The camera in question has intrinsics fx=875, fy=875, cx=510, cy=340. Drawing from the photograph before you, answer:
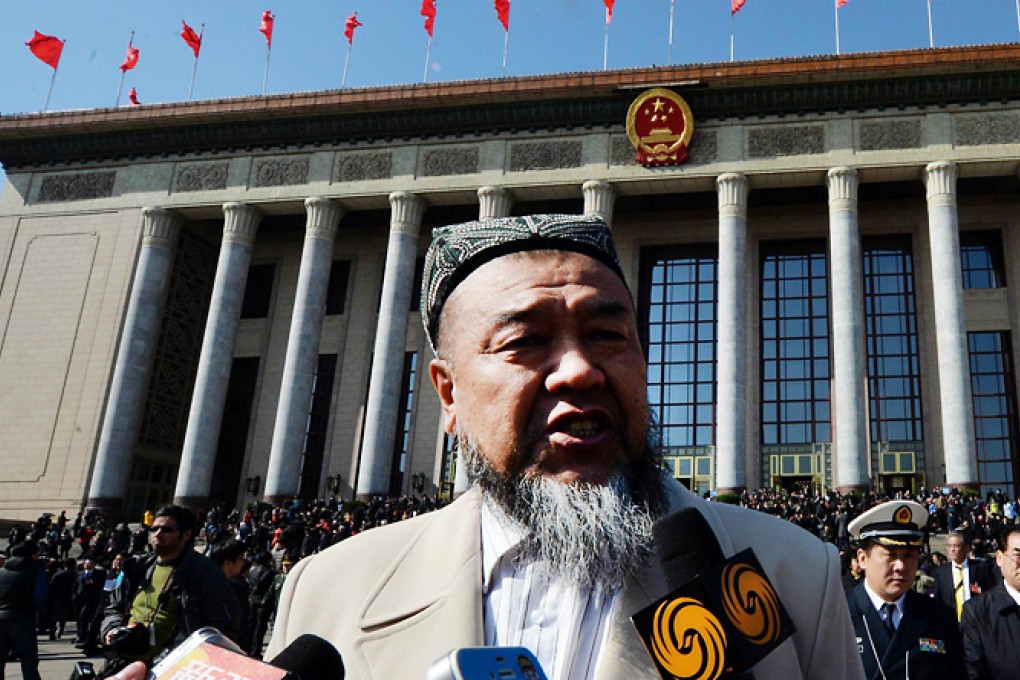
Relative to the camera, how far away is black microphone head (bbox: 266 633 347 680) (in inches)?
35.7

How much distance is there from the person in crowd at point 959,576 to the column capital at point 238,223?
25166 mm

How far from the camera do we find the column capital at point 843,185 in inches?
970

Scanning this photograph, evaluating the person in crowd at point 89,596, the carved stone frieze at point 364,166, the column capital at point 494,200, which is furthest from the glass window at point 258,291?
the person in crowd at point 89,596

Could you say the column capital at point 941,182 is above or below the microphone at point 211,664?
above

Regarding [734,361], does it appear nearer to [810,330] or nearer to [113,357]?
[810,330]

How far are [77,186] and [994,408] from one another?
30782 millimetres

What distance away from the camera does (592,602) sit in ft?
4.17

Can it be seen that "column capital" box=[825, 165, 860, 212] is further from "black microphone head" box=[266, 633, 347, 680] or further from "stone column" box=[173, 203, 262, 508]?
"black microphone head" box=[266, 633, 347, 680]

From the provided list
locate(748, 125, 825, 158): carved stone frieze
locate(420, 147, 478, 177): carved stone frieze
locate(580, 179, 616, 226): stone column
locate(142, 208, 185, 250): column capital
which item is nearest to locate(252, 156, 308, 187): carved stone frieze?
locate(142, 208, 185, 250): column capital

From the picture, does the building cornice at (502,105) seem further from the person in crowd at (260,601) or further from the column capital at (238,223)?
the person in crowd at (260,601)

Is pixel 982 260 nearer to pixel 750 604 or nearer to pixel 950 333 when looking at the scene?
pixel 950 333

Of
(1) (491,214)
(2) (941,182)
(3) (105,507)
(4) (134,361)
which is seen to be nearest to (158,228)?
(4) (134,361)

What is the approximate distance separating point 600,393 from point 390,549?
0.47 m

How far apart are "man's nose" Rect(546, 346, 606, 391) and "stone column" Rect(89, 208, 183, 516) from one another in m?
28.0
